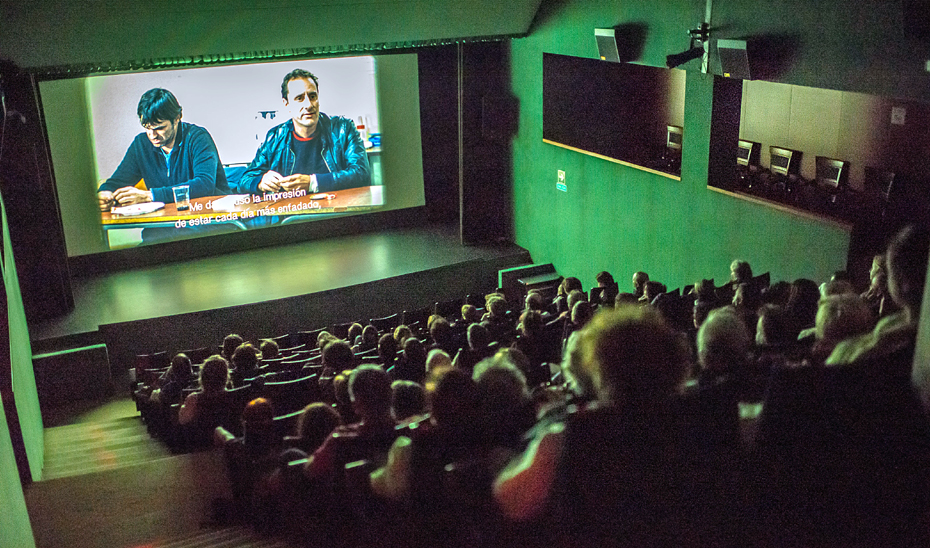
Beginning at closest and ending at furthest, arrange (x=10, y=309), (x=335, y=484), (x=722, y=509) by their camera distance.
Result: (x=722, y=509) → (x=335, y=484) → (x=10, y=309)

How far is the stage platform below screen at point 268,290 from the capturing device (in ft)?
26.9

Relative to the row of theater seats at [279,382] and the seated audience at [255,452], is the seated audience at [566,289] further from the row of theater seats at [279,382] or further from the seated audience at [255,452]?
the seated audience at [255,452]

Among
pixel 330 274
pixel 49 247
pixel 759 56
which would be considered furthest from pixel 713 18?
pixel 49 247

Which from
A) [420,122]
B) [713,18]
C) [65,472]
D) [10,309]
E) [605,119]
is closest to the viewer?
[65,472]

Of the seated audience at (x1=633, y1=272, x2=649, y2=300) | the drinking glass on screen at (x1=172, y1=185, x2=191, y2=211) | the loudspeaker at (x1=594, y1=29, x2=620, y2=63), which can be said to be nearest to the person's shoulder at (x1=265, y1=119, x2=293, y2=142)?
the drinking glass on screen at (x1=172, y1=185, x2=191, y2=211)

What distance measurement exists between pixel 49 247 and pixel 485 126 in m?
5.52

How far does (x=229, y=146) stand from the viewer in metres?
9.96

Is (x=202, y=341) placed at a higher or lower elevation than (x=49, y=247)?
lower

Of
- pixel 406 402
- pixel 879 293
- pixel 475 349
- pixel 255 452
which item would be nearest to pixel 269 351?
pixel 475 349

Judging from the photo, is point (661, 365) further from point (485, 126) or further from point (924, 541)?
point (485, 126)

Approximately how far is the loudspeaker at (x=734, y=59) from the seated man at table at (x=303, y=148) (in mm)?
5531

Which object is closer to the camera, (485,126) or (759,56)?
(759,56)

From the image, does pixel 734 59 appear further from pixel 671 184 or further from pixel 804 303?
pixel 804 303

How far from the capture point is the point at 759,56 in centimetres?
623
